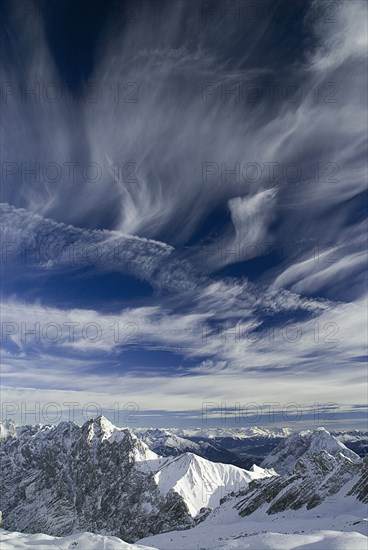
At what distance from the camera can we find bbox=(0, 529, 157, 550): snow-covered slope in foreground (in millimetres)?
24895

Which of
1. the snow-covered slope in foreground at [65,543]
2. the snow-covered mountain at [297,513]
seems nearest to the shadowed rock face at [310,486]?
the snow-covered mountain at [297,513]

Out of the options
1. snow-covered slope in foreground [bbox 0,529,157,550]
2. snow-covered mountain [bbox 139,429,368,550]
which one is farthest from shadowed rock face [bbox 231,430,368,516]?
snow-covered slope in foreground [bbox 0,529,157,550]

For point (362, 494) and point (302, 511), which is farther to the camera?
point (302, 511)

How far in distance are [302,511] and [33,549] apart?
82532 mm

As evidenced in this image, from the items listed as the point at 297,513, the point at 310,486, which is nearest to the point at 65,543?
the point at 297,513

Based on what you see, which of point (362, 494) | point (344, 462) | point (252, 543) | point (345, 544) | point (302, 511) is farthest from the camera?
point (344, 462)

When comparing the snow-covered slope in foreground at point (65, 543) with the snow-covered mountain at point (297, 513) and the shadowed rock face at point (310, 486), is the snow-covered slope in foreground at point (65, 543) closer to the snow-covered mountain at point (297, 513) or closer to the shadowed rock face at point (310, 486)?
the snow-covered mountain at point (297, 513)

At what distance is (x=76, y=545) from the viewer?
26.2m

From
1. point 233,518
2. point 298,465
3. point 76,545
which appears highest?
point 76,545

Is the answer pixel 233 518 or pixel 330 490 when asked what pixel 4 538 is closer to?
pixel 330 490

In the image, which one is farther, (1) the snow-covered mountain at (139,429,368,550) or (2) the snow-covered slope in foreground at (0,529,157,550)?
(1) the snow-covered mountain at (139,429,368,550)

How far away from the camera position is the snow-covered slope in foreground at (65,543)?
24895 mm

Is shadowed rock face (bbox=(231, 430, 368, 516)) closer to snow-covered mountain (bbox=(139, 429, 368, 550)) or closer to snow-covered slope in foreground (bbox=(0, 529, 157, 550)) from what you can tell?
snow-covered mountain (bbox=(139, 429, 368, 550))

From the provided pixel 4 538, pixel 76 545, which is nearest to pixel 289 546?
pixel 76 545
